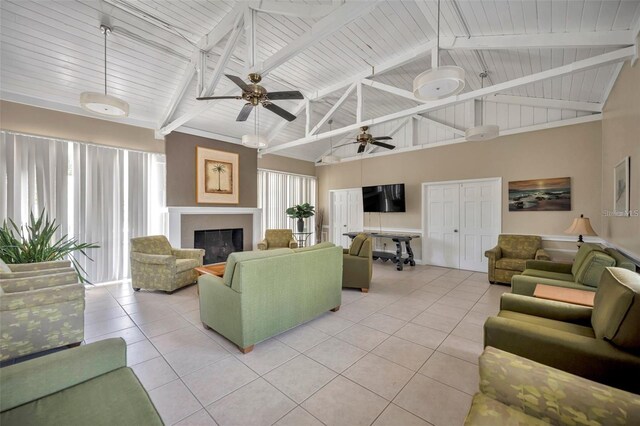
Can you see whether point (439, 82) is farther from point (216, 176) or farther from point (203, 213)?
point (203, 213)

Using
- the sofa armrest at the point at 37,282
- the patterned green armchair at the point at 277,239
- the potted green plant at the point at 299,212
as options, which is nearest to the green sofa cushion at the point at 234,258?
the sofa armrest at the point at 37,282

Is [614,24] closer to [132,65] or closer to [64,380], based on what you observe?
[64,380]

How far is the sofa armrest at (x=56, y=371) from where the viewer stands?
1.12m

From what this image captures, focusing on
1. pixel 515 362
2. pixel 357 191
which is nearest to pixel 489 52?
pixel 515 362

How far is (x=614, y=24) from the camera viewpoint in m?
2.61

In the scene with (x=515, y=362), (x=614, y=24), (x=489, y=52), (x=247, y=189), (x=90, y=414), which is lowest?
(x=90, y=414)

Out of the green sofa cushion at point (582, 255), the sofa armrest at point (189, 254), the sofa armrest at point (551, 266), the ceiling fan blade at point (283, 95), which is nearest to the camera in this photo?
the ceiling fan blade at point (283, 95)

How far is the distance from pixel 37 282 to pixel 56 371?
188cm

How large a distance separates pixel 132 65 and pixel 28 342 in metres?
3.82

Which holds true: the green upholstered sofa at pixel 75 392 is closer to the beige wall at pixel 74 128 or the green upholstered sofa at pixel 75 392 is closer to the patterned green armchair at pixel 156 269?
the patterned green armchair at pixel 156 269

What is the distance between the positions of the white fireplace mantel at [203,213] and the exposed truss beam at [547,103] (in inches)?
230

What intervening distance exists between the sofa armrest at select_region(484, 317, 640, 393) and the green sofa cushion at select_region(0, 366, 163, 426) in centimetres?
207

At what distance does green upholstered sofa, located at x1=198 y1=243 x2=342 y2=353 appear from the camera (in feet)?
7.93

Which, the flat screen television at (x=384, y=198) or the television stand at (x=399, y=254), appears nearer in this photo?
the television stand at (x=399, y=254)
